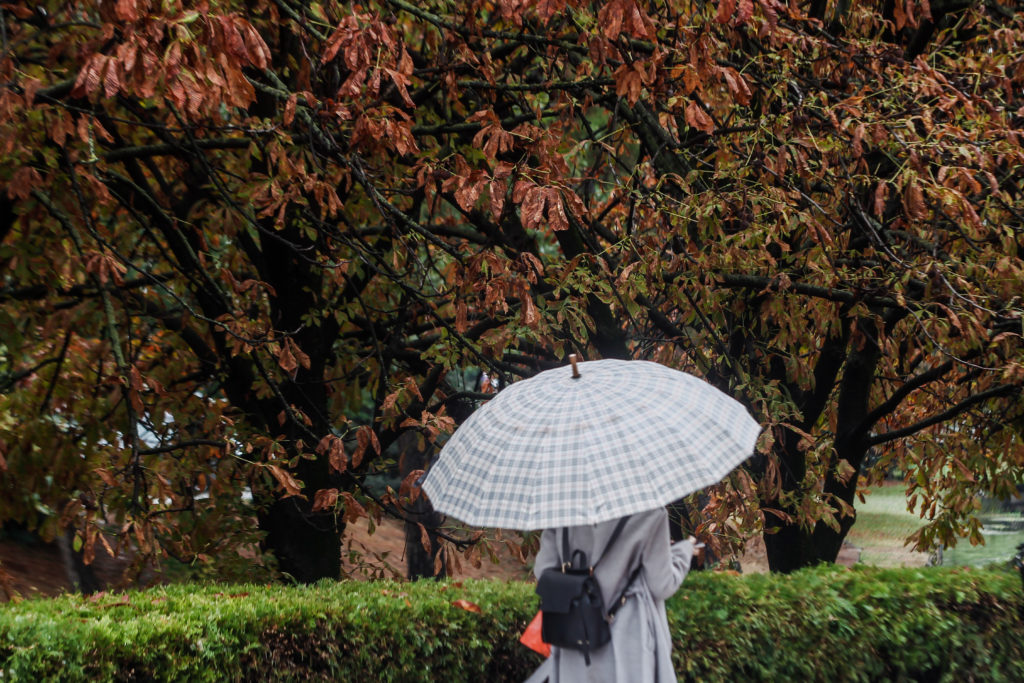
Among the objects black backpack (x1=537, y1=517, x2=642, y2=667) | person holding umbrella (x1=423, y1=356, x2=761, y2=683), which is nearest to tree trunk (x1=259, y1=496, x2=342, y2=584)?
person holding umbrella (x1=423, y1=356, x2=761, y2=683)

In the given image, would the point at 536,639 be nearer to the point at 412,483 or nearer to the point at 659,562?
the point at 659,562

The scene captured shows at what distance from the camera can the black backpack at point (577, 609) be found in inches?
128

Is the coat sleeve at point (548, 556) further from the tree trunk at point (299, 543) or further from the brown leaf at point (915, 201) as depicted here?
the tree trunk at point (299, 543)

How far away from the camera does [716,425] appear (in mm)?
3088

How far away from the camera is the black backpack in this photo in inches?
128

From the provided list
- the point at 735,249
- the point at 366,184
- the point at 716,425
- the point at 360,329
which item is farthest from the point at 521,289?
the point at 360,329

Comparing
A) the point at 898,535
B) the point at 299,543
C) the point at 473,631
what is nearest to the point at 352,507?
the point at 473,631

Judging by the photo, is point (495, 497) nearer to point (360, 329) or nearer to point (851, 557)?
point (360, 329)

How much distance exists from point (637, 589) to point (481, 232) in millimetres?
3997

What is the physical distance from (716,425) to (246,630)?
2.36 m

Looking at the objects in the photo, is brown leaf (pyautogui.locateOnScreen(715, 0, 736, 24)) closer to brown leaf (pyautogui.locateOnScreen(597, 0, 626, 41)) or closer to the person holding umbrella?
brown leaf (pyautogui.locateOnScreen(597, 0, 626, 41))

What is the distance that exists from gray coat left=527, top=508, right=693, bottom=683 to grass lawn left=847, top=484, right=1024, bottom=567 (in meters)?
7.84

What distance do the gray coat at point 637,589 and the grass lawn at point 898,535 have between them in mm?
7836

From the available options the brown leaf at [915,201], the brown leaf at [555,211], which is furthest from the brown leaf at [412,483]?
the brown leaf at [915,201]
